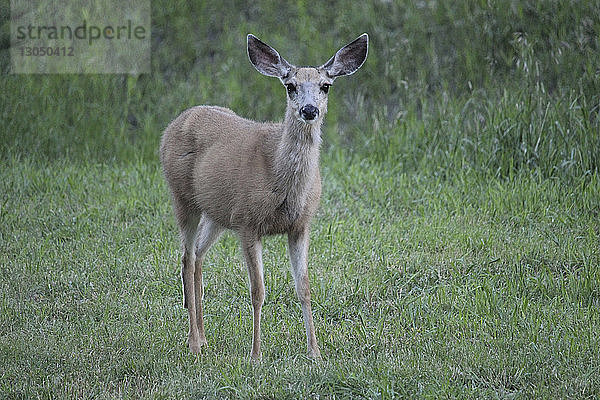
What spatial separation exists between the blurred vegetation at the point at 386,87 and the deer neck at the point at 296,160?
369 cm

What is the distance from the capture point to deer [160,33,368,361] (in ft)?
19.0

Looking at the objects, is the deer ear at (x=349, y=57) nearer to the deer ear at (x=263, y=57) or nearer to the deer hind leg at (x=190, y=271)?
the deer ear at (x=263, y=57)

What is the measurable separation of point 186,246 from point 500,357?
2272mm

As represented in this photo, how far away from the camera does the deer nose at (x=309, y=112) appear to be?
5648 millimetres

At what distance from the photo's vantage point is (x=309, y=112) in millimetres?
5645

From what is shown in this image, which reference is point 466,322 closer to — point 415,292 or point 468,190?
point 415,292

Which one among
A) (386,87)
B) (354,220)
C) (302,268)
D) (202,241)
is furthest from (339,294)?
(386,87)

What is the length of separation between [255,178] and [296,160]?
0.29 metres

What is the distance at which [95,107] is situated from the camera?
11.4 m

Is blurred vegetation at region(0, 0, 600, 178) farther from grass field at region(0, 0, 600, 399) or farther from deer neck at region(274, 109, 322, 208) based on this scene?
deer neck at region(274, 109, 322, 208)

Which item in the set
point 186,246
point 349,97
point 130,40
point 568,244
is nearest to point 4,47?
point 130,40

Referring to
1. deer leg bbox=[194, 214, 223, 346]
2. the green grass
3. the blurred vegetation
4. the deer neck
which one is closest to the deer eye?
the deer neck

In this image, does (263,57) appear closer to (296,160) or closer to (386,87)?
(296,160)

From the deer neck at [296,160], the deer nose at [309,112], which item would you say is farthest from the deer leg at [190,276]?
the deer nose at [309,112]
